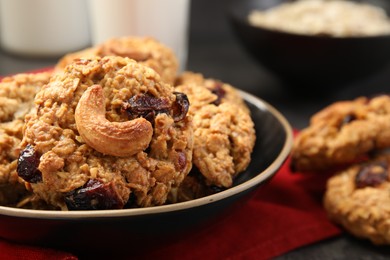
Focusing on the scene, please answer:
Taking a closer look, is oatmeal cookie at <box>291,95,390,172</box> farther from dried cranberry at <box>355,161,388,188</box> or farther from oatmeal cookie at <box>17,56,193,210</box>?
oatmeal cookie at <box>17,56,193,210</box>

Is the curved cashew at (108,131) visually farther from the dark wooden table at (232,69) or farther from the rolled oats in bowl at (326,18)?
the rolled oats in bowl at (326,18)

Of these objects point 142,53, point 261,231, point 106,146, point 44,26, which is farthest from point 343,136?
point 44,26

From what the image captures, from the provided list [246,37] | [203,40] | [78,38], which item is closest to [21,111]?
[246,37]

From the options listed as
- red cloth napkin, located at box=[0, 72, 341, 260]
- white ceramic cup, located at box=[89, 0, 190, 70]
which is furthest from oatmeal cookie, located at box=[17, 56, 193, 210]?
white ceramic cup, located at box=[89, 0, 190, 70]

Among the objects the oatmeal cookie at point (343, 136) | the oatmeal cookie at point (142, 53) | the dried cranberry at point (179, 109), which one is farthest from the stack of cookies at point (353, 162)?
the dried cranberry at point (179, 109)

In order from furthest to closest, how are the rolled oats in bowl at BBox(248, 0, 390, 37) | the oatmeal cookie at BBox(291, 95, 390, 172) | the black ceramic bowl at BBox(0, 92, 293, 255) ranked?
the rolled oats in bowl at BBox(248, 0, 390, 37), the oatmeal cookie at BBox(291, 95, 390, 172), the black ceramic bowl at BBox(0, 92, 293, 255)

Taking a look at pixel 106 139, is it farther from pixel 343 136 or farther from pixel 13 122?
pixel 343 136
